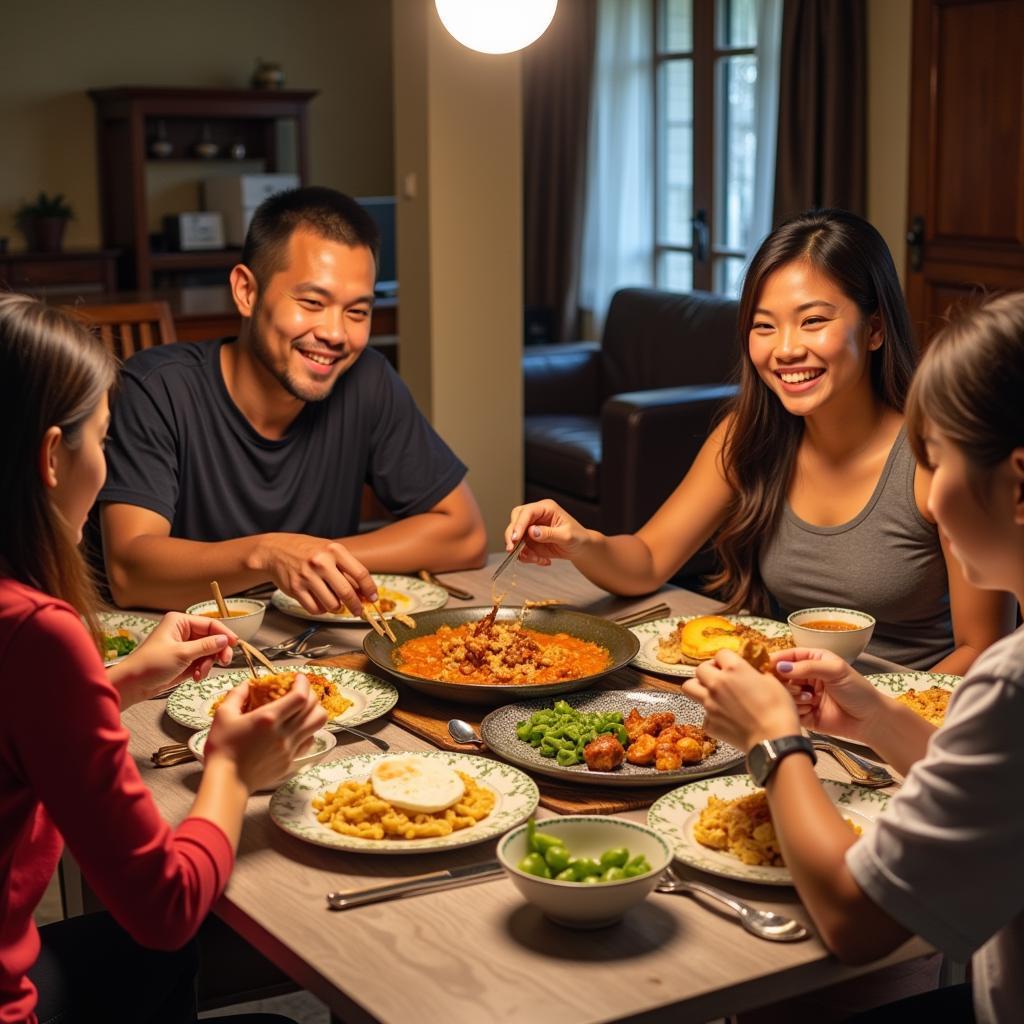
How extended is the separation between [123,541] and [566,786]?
1031 mm

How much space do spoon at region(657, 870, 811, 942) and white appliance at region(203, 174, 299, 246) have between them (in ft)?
22.7

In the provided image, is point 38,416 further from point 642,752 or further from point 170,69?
point 170,69

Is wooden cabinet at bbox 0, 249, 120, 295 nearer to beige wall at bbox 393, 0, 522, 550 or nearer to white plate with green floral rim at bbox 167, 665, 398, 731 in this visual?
beige wall at bbox 393, 0, 522, 550

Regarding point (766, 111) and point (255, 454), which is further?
point (766, 111)

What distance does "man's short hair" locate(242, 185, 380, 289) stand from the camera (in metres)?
2.49

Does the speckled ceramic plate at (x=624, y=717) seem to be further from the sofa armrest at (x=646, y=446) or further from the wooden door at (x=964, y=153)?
the wooden door at (x=964, y=153)


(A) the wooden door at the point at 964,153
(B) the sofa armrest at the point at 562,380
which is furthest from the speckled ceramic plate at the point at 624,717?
(B) the sofa armrest at the point at 562,380

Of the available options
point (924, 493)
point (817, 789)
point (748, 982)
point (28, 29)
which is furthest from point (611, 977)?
point (28, 29)

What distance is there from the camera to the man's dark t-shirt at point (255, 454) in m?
2.45

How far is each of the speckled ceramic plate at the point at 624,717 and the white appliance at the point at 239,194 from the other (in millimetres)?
6447

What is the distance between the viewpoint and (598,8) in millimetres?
7039

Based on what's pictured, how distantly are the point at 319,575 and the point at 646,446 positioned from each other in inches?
107

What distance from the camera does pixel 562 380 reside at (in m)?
6.05

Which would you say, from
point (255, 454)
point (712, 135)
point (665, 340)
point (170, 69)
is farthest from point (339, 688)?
point (170, 69)
